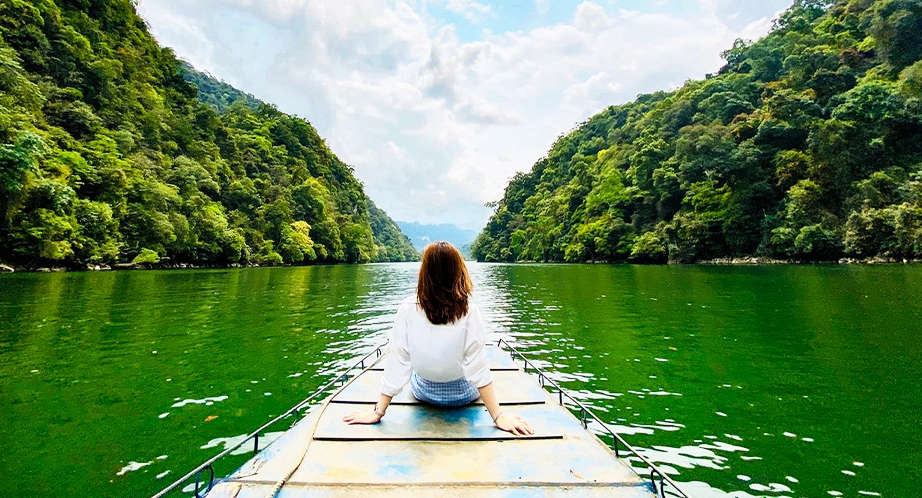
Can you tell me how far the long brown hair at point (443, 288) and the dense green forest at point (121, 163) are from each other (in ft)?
112

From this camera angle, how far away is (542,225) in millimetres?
90500

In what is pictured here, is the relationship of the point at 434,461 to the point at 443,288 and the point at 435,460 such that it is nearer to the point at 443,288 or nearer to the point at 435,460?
the point at 435,460

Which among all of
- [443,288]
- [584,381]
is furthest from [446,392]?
[584,381]

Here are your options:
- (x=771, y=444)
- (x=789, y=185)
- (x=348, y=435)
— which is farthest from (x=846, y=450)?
(x=789, y=185)

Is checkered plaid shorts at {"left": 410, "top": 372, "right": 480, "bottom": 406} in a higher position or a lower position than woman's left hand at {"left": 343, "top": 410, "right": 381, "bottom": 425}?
higher

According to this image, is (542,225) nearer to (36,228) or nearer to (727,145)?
(727,145)

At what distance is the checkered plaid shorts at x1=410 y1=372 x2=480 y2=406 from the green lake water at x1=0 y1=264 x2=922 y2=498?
2196mm

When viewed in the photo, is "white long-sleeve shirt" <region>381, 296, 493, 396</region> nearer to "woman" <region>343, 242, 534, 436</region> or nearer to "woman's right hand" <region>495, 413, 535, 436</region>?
"woman" <region>343, 242, 534, 436</region>

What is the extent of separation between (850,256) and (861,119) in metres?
11.7

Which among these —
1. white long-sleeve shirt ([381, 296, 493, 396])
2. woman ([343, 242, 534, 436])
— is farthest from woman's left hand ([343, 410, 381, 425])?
white long-sleeve shirt ([381, 296, 493, 396])

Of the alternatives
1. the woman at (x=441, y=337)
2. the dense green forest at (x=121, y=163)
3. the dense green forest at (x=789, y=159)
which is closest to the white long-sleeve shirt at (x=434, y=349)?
the woman at (x=441, y=337)

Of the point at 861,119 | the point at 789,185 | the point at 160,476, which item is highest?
the point at 861,119

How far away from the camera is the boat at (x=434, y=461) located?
2.58m

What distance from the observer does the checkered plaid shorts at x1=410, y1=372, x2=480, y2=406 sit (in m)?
3.86
